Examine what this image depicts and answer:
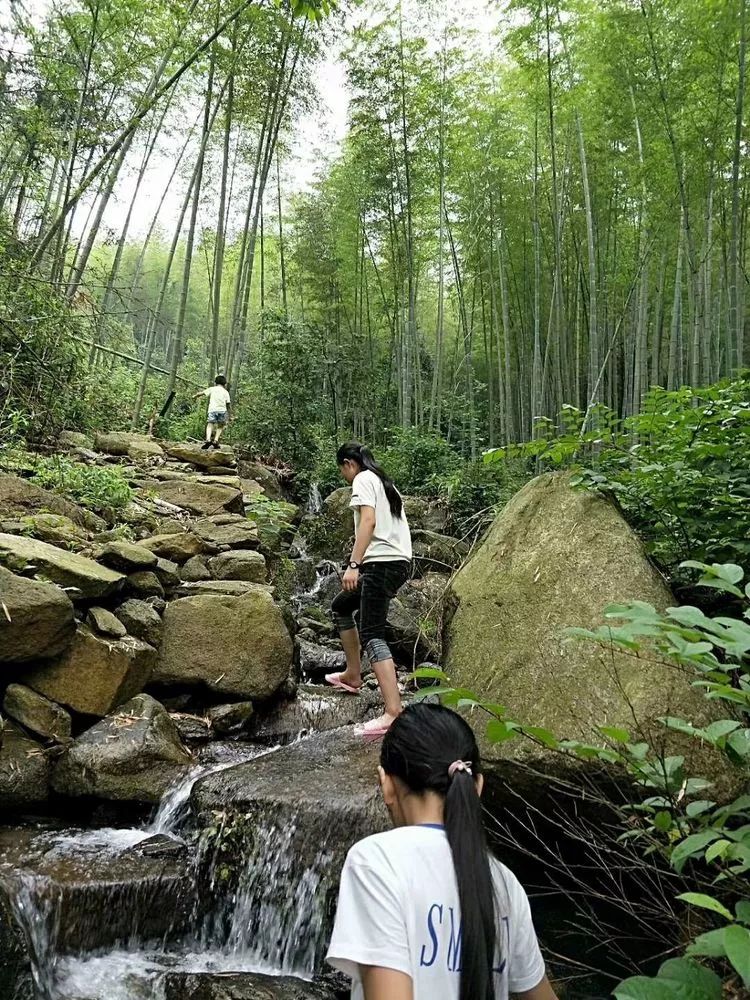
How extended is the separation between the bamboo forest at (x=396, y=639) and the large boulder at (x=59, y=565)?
0.07 feet

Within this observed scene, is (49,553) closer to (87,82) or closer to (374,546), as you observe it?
(374,546)

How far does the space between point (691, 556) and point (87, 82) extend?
23.6ft

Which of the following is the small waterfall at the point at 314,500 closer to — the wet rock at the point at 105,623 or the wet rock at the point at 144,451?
the wet rock at the point at 144,451

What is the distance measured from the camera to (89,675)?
125 inches

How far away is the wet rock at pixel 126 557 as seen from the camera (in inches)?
153

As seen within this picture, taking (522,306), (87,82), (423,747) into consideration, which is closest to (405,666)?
(423,747)

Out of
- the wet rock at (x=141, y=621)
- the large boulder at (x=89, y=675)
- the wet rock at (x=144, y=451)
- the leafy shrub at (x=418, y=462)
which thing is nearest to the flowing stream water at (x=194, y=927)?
the large boulder at (x=89, y=675)

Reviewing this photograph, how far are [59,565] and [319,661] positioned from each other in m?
2.07

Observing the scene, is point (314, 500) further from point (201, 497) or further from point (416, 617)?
point (416, 617)

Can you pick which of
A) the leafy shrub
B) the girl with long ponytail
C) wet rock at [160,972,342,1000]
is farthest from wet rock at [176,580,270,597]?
the leafy shrub

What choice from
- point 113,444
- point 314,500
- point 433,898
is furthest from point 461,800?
point 314,500

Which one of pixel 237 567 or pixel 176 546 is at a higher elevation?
pixel 176 546

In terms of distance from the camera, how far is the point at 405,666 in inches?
187

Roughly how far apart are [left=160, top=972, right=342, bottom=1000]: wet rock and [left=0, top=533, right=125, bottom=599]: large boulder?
1.92m
